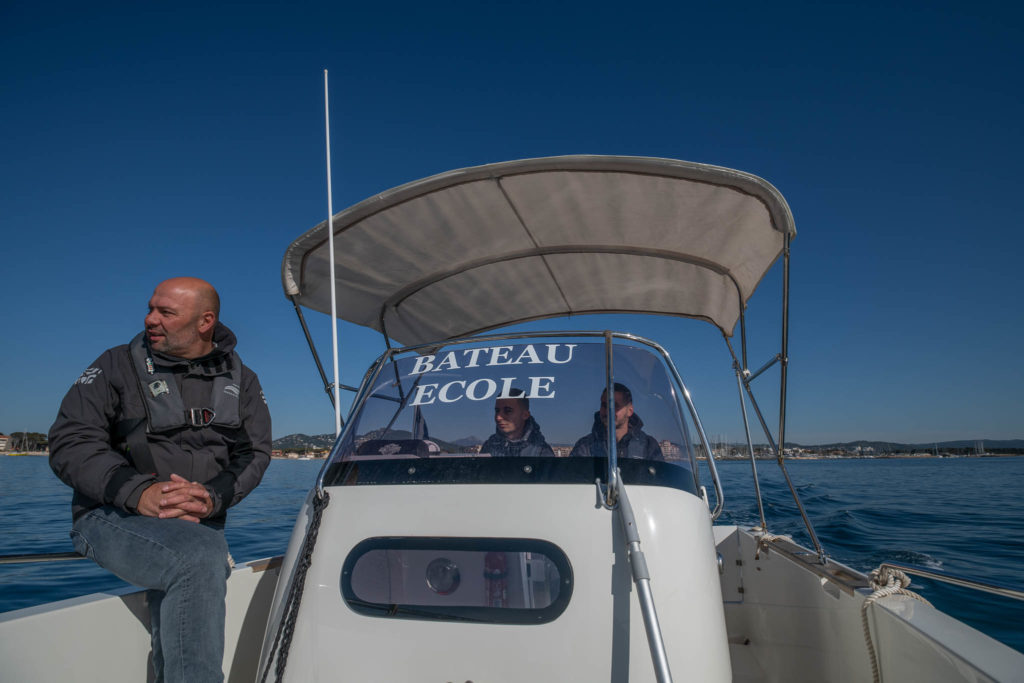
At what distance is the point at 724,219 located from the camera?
3.03m

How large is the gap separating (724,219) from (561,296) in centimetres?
160

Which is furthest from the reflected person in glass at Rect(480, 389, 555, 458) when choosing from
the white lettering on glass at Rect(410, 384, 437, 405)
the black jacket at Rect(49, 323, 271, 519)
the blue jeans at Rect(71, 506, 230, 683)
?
the blue jeans at Rect(71, 506, 230, 683)

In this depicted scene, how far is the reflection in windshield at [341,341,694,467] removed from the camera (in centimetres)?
231

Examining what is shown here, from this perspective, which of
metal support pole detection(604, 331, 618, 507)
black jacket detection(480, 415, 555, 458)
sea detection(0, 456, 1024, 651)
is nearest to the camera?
metal support pole detection(604, 331, 618, 507)

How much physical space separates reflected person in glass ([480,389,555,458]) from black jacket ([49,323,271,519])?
92 cm

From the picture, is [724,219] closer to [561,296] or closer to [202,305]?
[561,296]

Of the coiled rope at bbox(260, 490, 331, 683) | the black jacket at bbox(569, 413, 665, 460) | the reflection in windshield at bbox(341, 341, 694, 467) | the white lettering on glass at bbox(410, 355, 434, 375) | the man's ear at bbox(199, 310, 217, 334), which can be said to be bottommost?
the coiled rope at bbox(260, 490, 331, 683)

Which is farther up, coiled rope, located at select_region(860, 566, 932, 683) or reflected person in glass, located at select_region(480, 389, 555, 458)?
reflected person in glass, located at select_region(480, 389, 555, 458)

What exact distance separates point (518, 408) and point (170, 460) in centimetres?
130

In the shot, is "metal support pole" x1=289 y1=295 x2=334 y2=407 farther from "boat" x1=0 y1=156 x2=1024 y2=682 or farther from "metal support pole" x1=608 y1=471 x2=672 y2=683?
"metal support pole" x1=608 y1=471 x2=672 y2=683

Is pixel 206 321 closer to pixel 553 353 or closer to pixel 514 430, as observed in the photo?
pixel 514 430

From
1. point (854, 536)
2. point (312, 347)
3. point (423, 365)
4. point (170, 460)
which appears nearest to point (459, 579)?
point (423, 365)

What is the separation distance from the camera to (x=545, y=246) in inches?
144

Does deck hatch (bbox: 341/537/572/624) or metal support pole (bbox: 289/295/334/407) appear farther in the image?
metal support pole (bbox: 289/295/334/407)
